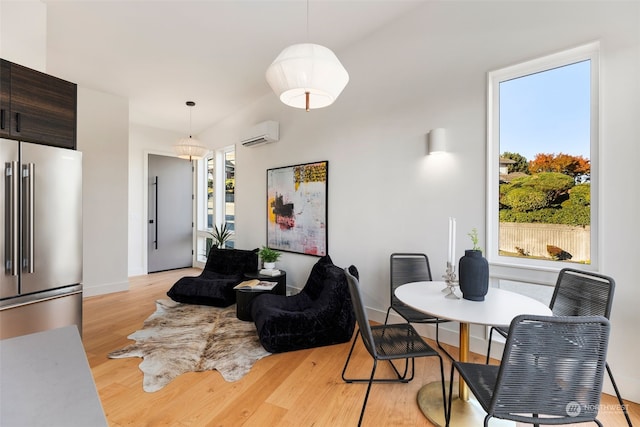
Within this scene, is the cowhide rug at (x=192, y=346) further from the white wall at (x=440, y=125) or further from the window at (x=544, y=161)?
the window at (x=544, y=161)

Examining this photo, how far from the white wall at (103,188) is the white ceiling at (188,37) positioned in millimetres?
324

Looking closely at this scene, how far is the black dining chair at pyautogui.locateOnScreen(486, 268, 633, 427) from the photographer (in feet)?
5.26

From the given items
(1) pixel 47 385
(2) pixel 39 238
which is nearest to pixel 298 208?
(2) pixel 39 238

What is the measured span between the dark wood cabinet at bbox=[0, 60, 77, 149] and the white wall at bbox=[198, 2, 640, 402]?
8.06ft

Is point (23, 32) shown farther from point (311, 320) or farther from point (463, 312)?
point (463, 312)

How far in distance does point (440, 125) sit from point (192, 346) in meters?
3.11

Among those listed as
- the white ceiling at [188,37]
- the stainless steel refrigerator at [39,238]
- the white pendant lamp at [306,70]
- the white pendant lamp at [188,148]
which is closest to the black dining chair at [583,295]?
the white pendant lamp at [306,70]

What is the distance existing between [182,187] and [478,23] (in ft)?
19.1

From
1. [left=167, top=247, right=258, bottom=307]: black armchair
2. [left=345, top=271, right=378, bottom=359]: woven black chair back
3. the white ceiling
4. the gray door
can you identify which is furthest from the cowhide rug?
the white ceiling

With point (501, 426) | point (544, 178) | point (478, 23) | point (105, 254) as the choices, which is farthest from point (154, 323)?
point (478, 23)

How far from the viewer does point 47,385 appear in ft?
2.42

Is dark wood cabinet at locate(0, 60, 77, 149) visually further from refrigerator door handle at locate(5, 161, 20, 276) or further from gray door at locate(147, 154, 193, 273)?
gray door at locate(147, 154, 193, 273)

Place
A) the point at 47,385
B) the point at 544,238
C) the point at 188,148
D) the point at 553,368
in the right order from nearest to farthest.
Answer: the point at 47,385
the point at 553,368
the point at 544,238
the point at 188,148

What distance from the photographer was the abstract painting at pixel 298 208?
370cm
